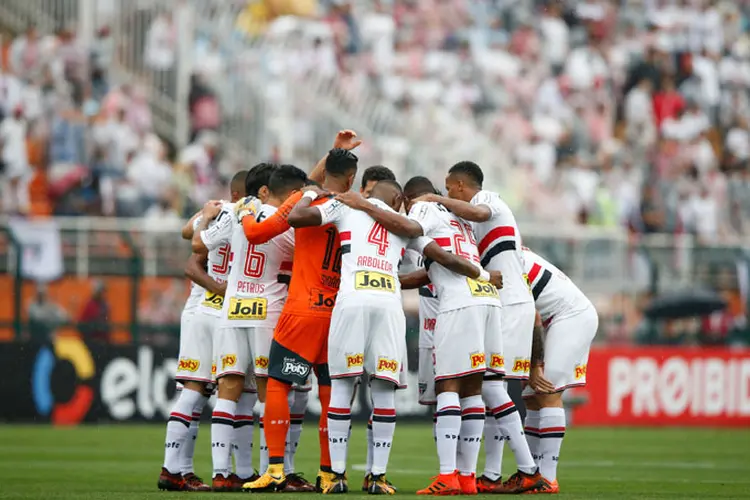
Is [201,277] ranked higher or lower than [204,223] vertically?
lower

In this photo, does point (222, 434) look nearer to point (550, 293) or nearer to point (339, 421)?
point (339, 421)

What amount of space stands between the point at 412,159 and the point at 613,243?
14.8 ft

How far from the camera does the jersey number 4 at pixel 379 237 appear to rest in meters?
12.0

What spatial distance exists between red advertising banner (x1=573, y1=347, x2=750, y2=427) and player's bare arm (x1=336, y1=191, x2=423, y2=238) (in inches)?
509

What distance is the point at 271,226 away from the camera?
1197 centimetres

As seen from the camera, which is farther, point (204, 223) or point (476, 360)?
point (204, 223)

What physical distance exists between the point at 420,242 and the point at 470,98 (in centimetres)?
1898

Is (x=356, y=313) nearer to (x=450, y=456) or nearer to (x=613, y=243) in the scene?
(x=450, y=456)

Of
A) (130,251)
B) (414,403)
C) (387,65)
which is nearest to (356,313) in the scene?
(130,251)

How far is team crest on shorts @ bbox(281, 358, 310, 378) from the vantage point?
1197 cm

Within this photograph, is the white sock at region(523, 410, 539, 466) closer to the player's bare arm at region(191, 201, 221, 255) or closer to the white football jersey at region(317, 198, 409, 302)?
the white football jersey at region(317, 198, 409, 302)

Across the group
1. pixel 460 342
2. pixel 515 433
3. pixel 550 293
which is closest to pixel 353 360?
pixel 460 342

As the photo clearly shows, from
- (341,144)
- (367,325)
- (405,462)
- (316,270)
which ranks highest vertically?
(341,144)

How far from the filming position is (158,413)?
72.9ft
